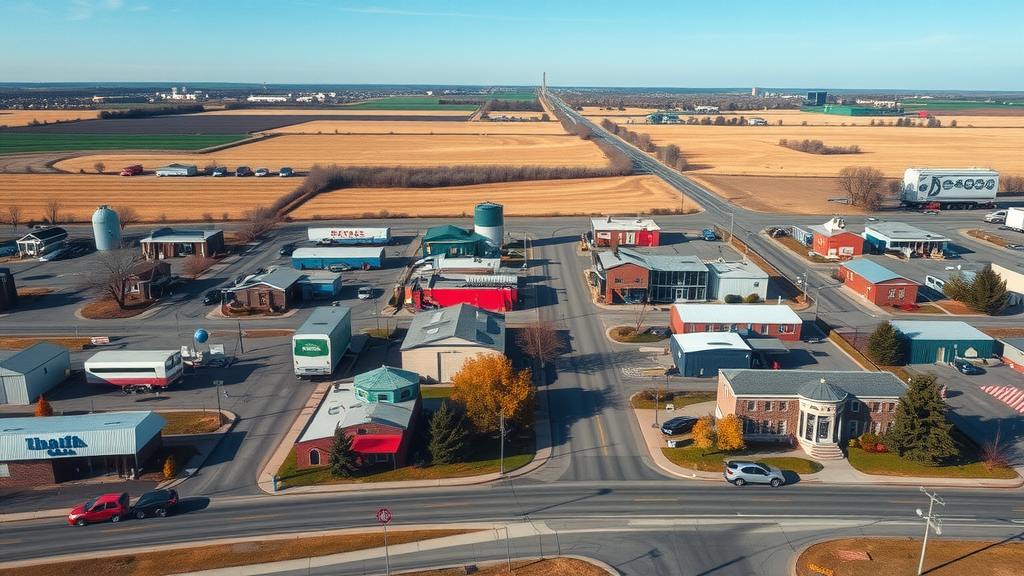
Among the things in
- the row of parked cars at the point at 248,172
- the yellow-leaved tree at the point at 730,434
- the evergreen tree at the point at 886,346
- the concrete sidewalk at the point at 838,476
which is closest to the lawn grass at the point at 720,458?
the concrete sidewalk at the point at 838,476

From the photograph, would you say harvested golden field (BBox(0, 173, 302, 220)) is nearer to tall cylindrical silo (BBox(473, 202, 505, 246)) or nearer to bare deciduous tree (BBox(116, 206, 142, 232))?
bare deciduous tree (BBox(116, 206, 142, 232))

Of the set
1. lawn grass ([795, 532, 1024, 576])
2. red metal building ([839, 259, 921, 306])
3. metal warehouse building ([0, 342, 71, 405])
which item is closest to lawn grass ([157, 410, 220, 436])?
metal warehouse building ([0, 342, 71, 405])

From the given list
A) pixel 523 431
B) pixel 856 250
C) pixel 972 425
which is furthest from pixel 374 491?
pixel 856 250

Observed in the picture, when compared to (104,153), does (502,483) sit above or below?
below

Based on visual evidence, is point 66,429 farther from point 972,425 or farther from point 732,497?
point 972,425

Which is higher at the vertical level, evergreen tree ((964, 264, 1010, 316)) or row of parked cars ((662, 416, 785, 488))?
evergreen tree ((964, 264, 1010, 316))

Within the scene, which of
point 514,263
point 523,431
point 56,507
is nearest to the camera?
point 56,507
